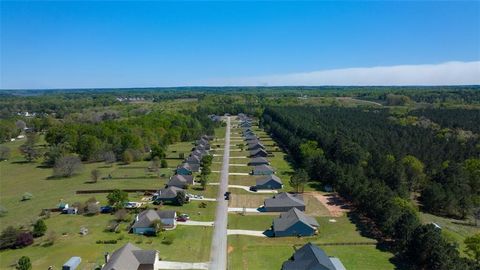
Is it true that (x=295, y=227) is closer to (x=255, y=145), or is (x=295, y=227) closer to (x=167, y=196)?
(x=167, y=196)

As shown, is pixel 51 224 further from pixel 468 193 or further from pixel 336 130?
pixel 336 130

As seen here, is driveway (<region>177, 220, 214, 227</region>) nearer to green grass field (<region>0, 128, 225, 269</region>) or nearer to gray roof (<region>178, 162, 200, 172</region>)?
green grass field (<region>0, 128, 225, 269</region>)

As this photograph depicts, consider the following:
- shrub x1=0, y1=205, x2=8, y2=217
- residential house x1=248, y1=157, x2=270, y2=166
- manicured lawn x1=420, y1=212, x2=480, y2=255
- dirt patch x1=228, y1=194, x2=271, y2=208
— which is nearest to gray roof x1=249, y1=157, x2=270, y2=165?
residential house x1=248, y1=157, x2=270, y2=166

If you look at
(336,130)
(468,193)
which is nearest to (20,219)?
(468,193)

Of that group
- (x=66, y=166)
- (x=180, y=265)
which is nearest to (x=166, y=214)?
(x=180, y=265)

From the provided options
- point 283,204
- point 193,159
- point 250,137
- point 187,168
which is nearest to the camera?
point 283,204

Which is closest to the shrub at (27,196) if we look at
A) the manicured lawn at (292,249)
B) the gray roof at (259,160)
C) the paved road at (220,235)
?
the paved road at (220,235)
